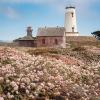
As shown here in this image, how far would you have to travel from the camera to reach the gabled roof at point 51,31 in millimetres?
88312

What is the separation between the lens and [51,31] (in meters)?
88.5

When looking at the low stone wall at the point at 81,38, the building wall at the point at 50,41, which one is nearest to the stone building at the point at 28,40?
the building wall at the point at 50,41

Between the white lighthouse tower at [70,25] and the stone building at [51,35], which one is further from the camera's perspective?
the white lighthouse tower at [70,25]

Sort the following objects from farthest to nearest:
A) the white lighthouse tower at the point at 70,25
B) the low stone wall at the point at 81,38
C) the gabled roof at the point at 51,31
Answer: the white lighthouse tower at the point at 70,25 → the low stone wall at the point at 81,38 → the gabled roof at the point at 51,31

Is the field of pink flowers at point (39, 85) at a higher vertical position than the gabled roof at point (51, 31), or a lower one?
lower

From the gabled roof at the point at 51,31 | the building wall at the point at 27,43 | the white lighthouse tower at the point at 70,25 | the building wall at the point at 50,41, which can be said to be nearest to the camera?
the gabled roof at the point at 51,31

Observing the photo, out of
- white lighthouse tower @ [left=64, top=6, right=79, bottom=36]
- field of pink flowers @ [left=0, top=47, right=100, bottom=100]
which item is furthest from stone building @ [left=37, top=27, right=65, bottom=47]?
field of pink flowers @ [left=0, top=47, right=100, bottom=100]

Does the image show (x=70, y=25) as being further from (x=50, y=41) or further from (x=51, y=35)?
(x=51, y=35)

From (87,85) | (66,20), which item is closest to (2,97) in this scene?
(87,85)

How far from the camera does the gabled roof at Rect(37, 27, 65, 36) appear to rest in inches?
3477

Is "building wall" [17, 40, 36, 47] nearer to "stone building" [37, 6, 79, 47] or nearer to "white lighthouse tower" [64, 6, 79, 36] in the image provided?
"stone building" [37, 6, 79, 47]

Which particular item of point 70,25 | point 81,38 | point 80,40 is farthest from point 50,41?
point 70,25

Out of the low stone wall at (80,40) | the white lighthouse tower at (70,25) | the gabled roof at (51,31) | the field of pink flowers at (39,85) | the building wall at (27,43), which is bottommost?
the field of pink flowers at (39,85)

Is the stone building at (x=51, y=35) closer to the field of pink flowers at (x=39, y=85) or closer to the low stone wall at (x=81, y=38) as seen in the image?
the low stone wall at (x=81, y=38)
